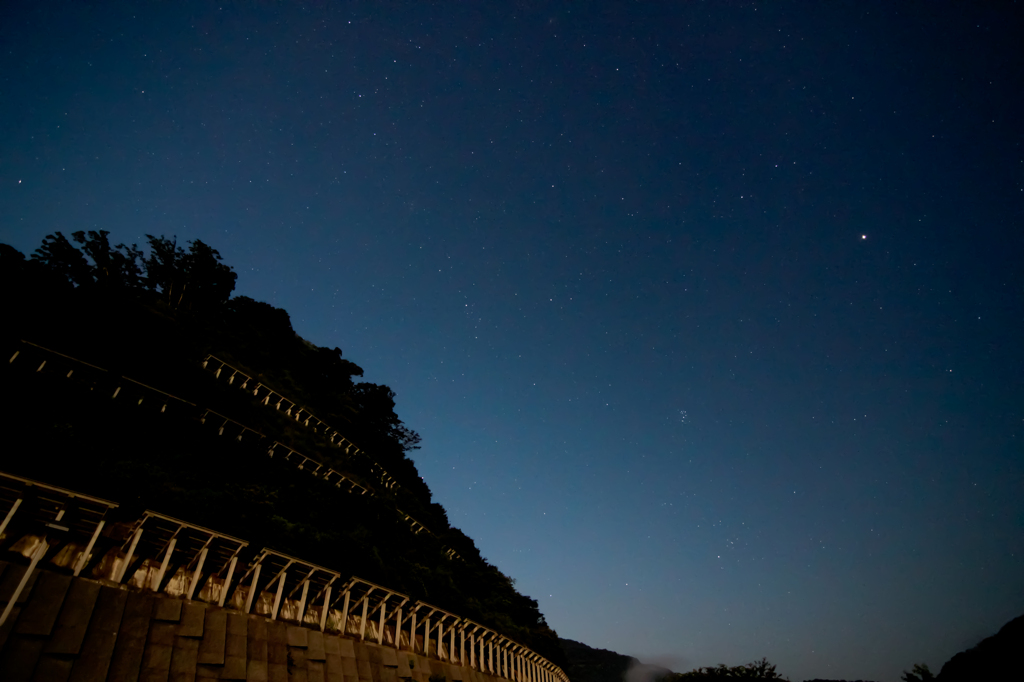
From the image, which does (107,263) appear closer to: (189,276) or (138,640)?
(189,276)

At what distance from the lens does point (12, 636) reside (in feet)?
26.1

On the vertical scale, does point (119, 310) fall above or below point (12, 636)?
above

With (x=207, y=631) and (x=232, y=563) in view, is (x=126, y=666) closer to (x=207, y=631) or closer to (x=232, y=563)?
(x=207, y=631)

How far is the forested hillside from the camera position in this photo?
14502mm

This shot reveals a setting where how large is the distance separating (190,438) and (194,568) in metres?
11.1

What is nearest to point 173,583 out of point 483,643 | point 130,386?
point 130,386

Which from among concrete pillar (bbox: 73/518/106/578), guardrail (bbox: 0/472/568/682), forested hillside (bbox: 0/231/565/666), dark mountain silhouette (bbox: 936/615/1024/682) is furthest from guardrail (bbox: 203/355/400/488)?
dark mountain silhouette (bbox: 936/615/1024/682)

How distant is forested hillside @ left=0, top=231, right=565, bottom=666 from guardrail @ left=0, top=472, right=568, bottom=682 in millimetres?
1049

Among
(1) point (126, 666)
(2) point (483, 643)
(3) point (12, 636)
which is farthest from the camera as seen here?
(2) point (483, 643)

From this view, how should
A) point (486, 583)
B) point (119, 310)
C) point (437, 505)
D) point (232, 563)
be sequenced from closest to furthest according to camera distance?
point (232, 563) → point (119, 310) → point (486, 583) → point (437, 505)

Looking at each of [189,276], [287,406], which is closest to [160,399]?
[287,406]

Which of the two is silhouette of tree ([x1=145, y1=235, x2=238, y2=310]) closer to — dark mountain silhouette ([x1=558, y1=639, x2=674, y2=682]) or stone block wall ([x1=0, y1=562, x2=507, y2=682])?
stone block wall ([x1=0, y1=562, x2=507, y2=682])

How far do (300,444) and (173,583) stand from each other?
19839mm

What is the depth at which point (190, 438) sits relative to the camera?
2055cm
